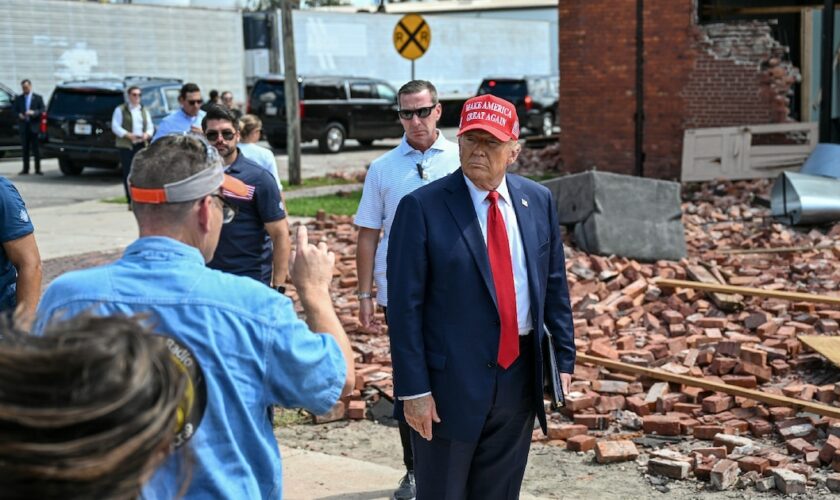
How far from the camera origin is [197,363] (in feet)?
Answer: 8.18

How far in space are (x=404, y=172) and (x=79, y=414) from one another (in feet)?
14.4

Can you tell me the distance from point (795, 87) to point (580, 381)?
1249cm

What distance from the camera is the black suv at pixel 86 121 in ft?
73.0

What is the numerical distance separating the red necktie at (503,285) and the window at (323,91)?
24.1m

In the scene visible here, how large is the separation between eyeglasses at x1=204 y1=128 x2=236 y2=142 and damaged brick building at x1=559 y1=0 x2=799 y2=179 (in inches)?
535

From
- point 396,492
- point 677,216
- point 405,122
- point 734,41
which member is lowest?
point 396,492

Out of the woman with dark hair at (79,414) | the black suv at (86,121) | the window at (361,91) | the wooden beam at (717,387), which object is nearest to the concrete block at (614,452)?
the wooden beam at (717,387)

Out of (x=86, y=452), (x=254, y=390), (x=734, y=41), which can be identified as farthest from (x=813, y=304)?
(x=734, y=41)

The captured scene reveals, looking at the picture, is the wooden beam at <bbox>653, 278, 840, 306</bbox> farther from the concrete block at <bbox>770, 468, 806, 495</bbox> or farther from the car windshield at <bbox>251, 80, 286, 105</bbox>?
Answer: the car windshield at <bbox>251, 80, 286, 105</bbox>

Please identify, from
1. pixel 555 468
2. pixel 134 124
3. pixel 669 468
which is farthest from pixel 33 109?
pixel 669 468

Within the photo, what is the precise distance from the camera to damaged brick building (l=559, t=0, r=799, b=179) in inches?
721

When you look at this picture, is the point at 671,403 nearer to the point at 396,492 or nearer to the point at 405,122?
the point at 396,492

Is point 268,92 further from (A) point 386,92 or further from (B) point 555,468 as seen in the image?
(B) point 555,468

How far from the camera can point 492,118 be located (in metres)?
4.34
